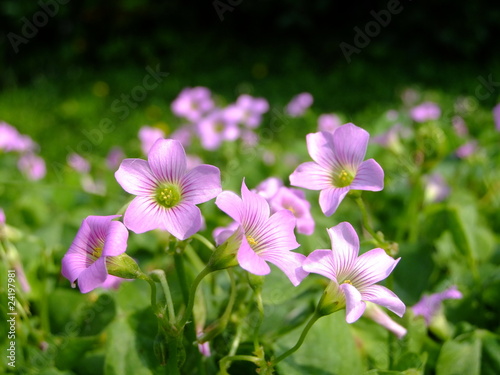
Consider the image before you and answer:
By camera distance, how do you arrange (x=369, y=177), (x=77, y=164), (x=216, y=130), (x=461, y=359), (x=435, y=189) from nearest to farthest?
1. (x=369, y=177)
2. (x=461, y=359)
3. (x=435, y=189)
4. (x=216, y=130)
5. (x=77, y=164)

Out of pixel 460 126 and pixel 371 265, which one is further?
pixel 460 126

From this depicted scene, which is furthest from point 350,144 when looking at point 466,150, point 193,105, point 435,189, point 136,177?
point 193,105

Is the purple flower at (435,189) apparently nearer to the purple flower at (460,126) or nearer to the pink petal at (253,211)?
the purple flower at (460,126)

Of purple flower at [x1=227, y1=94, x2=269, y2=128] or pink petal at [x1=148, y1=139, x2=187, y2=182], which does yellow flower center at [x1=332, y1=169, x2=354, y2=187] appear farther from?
purple flower at [x1=227, y1=94, x2=269, y2=128]

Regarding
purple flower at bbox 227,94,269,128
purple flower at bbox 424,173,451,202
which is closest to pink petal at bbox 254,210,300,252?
purple flower at bbox 424,173,451,202

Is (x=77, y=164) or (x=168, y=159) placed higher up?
(x=168, y=159)

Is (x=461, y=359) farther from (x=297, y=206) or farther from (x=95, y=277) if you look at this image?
(x=95, y=277)
